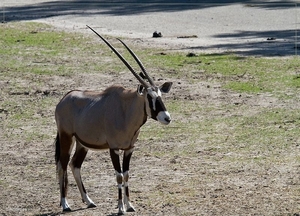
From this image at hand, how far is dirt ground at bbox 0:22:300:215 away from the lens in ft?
34.6

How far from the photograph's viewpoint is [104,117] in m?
10.5

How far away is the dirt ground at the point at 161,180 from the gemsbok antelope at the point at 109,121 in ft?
1.29

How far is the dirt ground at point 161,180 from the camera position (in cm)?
1054

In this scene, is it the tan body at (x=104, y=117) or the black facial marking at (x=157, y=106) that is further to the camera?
the tan body at (x=104, y=117)

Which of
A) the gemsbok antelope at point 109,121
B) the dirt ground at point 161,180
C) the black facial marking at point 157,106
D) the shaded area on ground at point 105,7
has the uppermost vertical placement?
the black facial marking at point 157,106

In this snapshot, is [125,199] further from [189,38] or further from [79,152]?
[189,38]

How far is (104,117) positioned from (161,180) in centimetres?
154

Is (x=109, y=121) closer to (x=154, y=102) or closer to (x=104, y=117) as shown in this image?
(x=104, y=117)

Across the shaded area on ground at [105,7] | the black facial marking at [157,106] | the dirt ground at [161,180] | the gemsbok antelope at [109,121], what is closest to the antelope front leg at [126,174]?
the gemsbok antelope at [109,121]

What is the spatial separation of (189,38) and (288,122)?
8708mm

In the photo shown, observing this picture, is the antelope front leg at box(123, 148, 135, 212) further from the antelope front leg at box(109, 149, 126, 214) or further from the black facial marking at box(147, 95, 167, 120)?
the black facial marking at box(147, 95, 167, 120)

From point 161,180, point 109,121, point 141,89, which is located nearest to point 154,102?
point 141,89

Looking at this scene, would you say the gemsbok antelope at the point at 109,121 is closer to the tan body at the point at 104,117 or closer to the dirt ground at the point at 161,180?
the tan body at the point at 104,117

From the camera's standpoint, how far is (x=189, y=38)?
2308 centimetres
